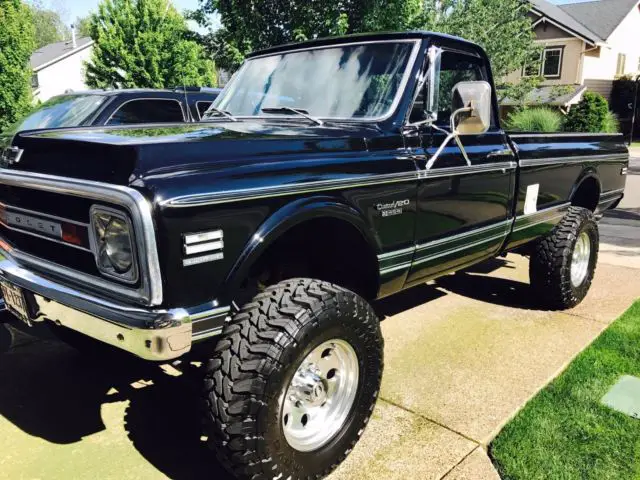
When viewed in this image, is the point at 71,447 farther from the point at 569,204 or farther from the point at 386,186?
the point at 569,204

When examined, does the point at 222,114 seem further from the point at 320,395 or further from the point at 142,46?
the point at 142,46

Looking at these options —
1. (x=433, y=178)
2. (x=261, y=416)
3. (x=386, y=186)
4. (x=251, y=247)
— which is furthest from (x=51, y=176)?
(x=433, y=178)

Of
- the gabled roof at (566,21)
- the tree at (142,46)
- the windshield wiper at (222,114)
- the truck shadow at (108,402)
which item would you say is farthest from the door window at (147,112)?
the gabled roof at (566,21)

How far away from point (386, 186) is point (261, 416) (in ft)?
4.47

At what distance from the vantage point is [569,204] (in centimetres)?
489

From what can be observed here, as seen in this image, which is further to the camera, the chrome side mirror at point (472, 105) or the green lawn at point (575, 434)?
the chrome side mirror at point (472, 105)

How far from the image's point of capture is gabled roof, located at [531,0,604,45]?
95.7 feet

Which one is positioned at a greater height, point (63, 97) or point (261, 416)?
point (63, 97)

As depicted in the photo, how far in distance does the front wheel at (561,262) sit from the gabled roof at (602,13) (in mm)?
32144

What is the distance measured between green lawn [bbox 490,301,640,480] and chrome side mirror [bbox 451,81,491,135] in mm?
1648

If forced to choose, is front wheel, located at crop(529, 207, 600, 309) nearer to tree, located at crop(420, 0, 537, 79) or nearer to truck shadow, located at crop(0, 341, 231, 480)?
truck shadow, located at crop(0, 341, 231, 480)

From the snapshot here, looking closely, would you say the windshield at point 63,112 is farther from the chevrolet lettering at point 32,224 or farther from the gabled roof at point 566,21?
the gabled roof at point 566,21

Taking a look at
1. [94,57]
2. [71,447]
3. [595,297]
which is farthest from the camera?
[94,57]

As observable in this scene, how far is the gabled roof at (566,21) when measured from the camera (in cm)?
2917
